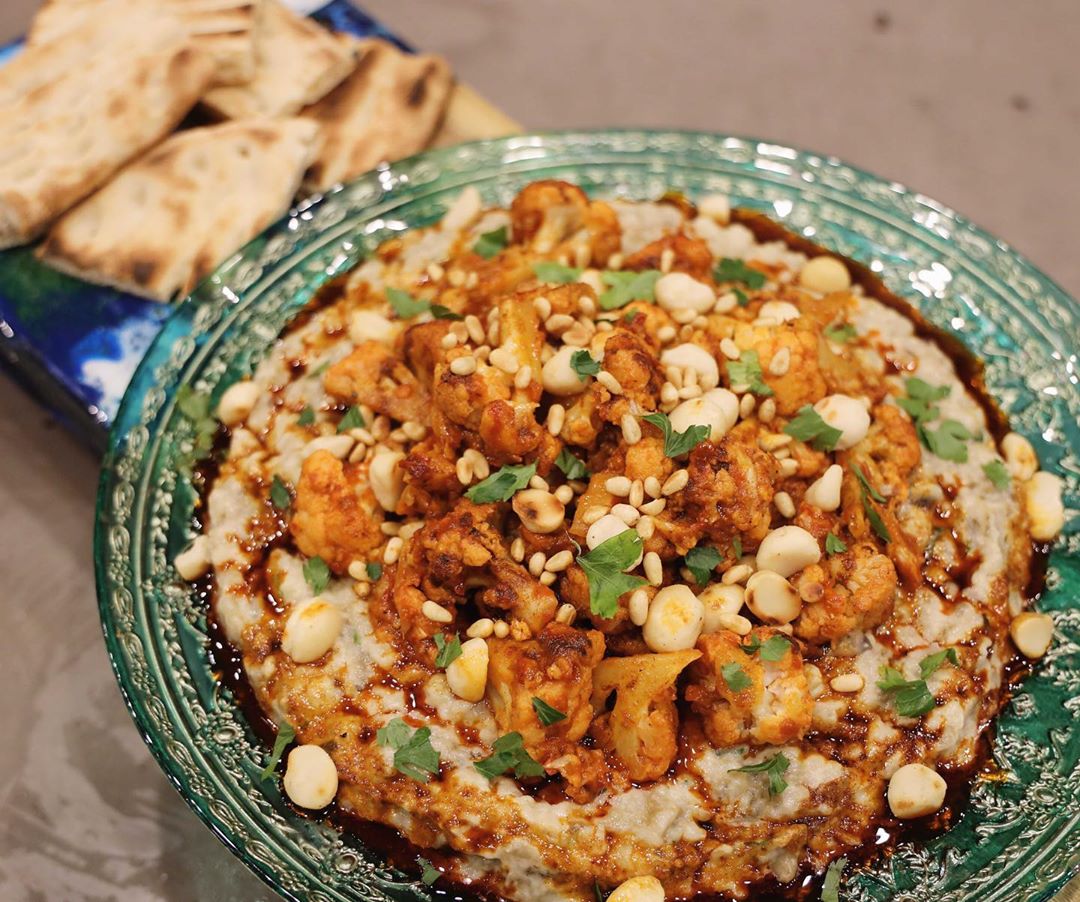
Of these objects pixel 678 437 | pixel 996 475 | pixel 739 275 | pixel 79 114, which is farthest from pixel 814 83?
pixel 678 437

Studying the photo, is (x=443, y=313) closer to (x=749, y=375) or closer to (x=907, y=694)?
(x=749, y=375)

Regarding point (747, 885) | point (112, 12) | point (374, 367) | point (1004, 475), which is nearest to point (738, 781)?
point (747, 885)

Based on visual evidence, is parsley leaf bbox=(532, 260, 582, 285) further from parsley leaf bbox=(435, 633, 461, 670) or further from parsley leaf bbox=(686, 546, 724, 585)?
parsley leaf bbox=(435, 633, 461, 670)

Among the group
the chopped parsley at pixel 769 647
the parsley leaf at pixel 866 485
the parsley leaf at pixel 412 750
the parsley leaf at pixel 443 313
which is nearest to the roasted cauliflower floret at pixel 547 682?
the parsley leaf at pixel 412 750

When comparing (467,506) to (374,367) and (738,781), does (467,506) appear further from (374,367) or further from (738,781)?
(738,781)

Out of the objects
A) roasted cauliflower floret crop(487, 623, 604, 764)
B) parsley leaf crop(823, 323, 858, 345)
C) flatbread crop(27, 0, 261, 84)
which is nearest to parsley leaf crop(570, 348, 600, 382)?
roasted cauliflower floret crop(487, 623, 604, 764)

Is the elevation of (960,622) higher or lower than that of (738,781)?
higher

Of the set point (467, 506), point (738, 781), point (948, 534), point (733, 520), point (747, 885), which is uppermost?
point (948, 534)

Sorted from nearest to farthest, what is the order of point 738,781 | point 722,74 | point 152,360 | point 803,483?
point 738,781 → point 803,483 → point 152,360 → point 722,74
